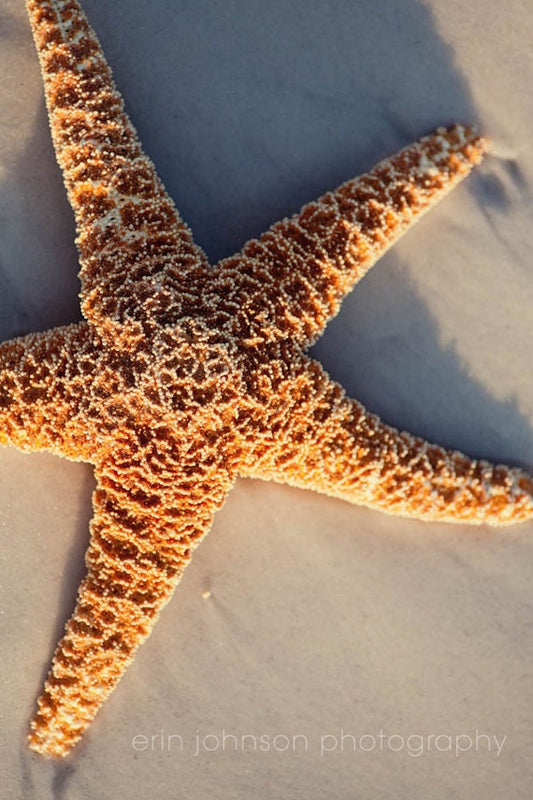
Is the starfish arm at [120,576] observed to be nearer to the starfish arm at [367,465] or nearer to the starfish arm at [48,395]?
the starfish arm at [48,395]

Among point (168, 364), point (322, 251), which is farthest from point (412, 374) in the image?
point (168, 364)

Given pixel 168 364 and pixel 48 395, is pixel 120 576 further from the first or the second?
pixel 168 364

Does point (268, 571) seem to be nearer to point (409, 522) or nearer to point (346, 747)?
point (409, 522)

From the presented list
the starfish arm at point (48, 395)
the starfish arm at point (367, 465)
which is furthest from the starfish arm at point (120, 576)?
the starfish arm at point (367, 465)

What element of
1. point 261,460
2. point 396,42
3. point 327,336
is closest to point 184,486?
point 261,460

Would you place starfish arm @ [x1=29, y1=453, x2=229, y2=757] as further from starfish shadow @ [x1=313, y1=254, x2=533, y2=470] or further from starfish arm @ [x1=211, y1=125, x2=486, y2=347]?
starfish shadow @ [x1=313, y1=254, x2=533, y2=470]
